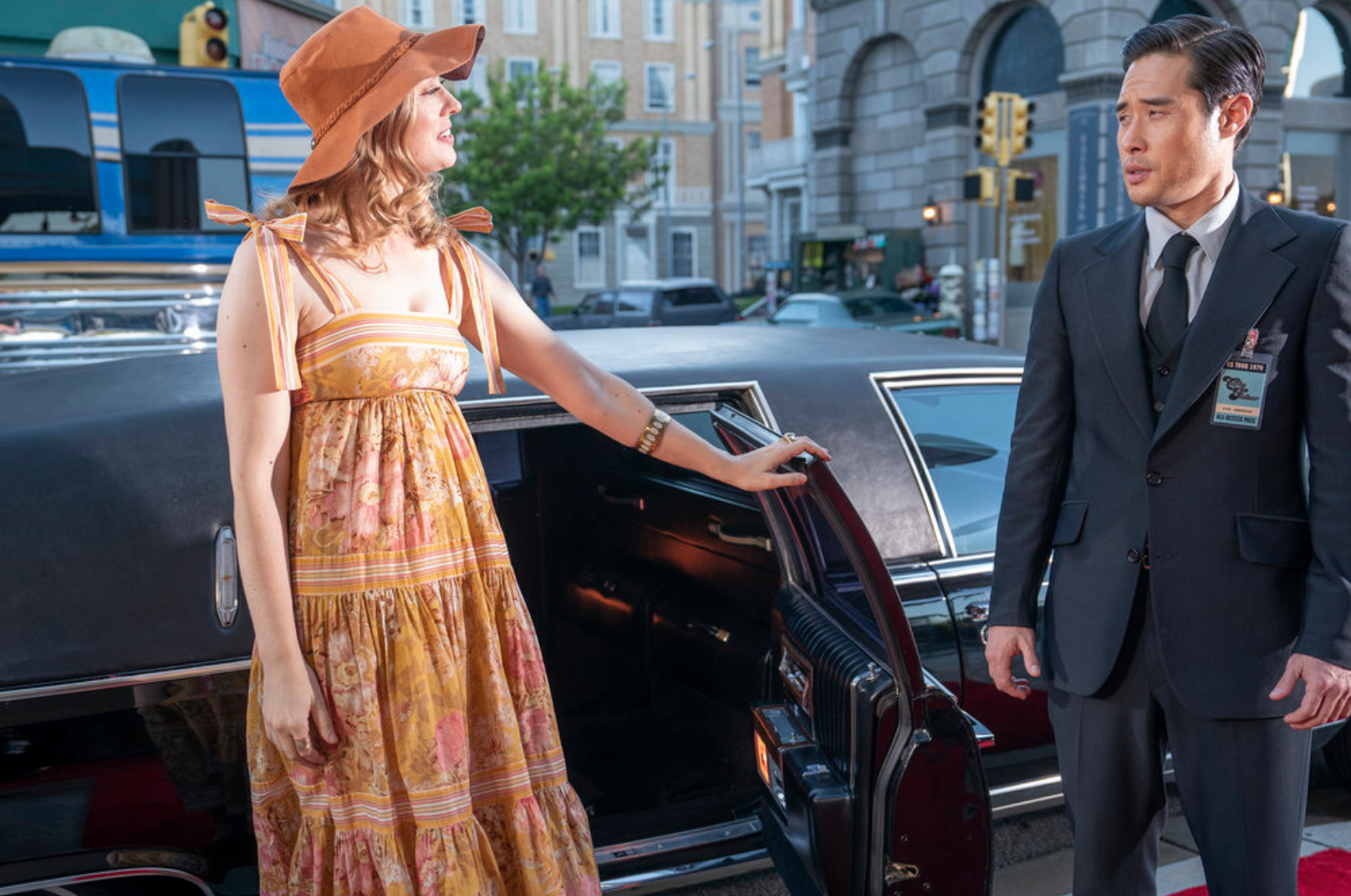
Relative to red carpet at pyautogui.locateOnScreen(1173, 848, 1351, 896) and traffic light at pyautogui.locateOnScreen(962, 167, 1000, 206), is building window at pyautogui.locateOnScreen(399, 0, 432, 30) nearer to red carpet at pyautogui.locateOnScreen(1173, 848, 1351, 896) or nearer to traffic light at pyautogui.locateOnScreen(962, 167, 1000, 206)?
traffic light at pyautogui.locateOnScreen(962, 167, 1000, 206)

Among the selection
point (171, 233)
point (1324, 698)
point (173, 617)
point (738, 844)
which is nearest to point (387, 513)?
point (173, 617)

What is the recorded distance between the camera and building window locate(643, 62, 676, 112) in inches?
1896

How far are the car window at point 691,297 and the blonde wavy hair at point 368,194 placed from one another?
20141 mm

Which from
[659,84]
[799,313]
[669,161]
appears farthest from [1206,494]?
[659,84]

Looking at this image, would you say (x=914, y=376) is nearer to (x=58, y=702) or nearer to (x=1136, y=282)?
(x=1136, y=282)

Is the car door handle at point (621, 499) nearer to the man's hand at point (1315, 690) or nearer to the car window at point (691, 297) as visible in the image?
the man's hand at point (1315, 690)

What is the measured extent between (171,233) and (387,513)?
7.22 meters

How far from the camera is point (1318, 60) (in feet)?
81.0

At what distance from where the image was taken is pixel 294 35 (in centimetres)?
957

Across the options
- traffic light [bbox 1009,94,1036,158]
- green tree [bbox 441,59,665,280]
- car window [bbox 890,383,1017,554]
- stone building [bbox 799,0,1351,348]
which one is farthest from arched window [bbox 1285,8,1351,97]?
car window [bbox 890,383,1017,554]

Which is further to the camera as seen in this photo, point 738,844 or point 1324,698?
point 738,844

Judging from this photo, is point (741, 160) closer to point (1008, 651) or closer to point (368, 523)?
point (1008, 651)

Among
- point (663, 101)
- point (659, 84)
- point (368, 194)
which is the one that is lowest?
point (368, 194)

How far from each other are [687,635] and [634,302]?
19.1m
